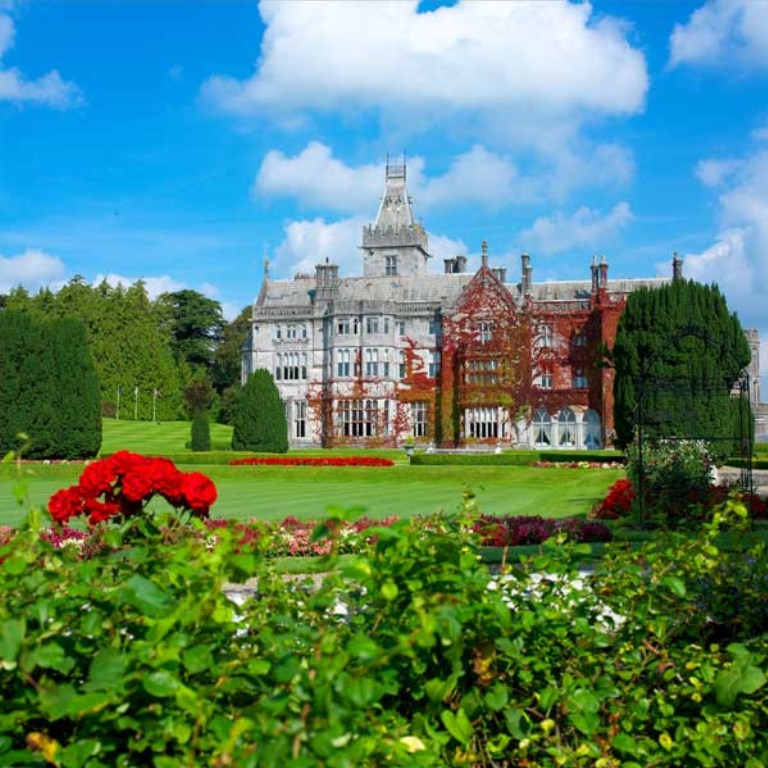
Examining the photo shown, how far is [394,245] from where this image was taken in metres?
60.7

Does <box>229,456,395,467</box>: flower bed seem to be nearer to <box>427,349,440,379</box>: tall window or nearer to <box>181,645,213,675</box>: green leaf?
<box>427,349,440,379</box>: tall window

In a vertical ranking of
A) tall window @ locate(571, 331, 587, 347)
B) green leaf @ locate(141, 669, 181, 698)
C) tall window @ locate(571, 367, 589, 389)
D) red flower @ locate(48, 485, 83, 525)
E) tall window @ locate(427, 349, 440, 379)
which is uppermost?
tall window @ locate(571, 331, 587, 347)

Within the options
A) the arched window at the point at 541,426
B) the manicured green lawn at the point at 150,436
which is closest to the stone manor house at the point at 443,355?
the arched window at the point at 541,426

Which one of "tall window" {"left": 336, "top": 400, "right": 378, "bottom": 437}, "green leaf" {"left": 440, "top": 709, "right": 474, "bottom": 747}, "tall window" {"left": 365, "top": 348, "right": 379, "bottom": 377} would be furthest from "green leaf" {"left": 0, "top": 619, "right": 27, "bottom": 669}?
"tall window" {"left": 365, "top": 348, "right": 379, "bottom": 377}

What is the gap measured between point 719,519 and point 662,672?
2.60ft

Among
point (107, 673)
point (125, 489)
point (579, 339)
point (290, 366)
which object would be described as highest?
point (579, 339)

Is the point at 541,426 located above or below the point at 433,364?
below

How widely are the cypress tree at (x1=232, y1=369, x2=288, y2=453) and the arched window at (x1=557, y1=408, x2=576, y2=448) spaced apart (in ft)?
55.1

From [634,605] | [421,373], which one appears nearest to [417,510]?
[634,605]

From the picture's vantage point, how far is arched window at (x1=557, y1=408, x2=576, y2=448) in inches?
2018

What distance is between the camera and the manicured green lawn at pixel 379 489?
60.1ft

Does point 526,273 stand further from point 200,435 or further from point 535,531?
point 535,531

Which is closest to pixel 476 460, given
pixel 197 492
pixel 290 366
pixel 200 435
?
pixel 200 435

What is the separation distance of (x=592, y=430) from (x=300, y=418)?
17431mm
